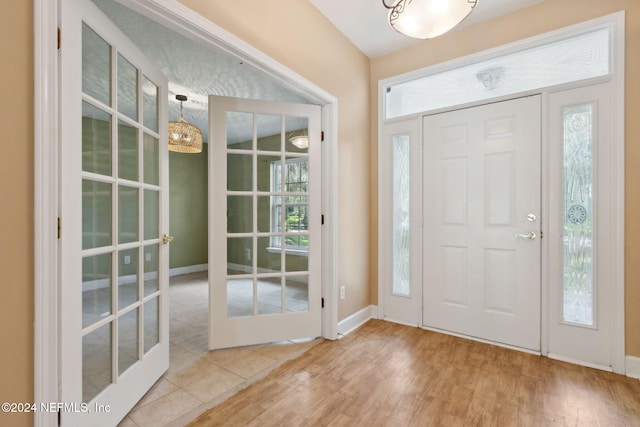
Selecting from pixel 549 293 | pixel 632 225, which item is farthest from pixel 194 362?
pixel 632 225

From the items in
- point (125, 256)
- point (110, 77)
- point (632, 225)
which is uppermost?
point (110, 77)

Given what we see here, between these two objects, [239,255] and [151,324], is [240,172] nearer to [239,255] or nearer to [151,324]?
[239,255]

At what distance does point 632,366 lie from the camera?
1.97 metres

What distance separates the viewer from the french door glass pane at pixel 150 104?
1.78m

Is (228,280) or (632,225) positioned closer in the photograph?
(632,225)

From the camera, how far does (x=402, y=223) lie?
3.01 meters

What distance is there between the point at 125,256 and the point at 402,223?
7.88 ft

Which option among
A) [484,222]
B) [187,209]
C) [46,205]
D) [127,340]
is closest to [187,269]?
[187,209]

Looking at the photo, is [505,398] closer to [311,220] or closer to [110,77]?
[311,220]

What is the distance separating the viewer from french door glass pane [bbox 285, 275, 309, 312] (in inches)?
98.7

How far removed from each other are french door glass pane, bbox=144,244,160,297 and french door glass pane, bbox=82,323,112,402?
333mm

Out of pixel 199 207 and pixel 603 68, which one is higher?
pixel 603 68

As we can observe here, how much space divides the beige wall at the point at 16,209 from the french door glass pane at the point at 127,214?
516 mm

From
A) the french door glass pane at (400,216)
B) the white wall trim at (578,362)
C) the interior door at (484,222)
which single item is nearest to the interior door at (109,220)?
the french door glass pane at (400,216)
